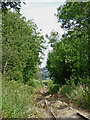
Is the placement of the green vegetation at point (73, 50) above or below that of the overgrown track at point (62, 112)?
above

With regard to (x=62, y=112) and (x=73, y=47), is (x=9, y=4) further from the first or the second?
(x=73, y=47)

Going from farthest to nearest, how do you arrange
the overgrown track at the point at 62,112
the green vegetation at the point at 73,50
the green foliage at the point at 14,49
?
the green foliage at the point at 14,49, the green vegetation at the point at 73,50, the overgrown track at the point at 62,112

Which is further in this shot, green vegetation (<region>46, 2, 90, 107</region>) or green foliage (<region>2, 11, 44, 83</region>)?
green foliage (<region>2, 11, 44, 83</region>)

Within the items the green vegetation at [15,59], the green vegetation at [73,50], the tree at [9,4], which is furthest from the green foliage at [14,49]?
the tree at [9,4]

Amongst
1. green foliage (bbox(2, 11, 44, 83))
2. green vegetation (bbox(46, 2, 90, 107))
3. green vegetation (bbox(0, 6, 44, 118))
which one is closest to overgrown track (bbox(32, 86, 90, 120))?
green vegetation (bbox(0, 6, 44, 118))

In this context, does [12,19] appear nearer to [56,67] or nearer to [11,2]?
[56,67]

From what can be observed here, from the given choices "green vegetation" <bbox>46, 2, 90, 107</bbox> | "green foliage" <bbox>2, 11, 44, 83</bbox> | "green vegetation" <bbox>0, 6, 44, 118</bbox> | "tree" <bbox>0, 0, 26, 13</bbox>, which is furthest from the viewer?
"green foliage" <bbox>2, 11, 44, 83</bbox>

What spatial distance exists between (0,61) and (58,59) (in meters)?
4.72

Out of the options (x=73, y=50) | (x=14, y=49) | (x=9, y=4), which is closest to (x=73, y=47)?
(x=73, y=50)

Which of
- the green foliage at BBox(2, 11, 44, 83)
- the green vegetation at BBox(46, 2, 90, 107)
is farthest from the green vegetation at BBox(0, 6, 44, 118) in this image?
the green vegetation at BBox(46, 2, 90, 107)

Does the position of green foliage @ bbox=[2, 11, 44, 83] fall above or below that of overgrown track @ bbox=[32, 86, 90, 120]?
above

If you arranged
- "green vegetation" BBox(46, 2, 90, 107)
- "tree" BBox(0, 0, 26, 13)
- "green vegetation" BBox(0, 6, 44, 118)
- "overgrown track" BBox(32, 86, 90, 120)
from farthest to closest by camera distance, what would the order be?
"green vegetation" BBox(46, 2, 90, 107), "green vegetation" BBox(0, 6, 44, 118), "overgrown track" BBox(32, 86, 90, 120), "tree" BBox(0, 0, 26, 13)

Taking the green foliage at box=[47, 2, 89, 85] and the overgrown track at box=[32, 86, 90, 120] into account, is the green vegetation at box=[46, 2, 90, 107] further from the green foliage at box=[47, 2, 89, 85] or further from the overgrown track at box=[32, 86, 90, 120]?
the overgrown track at box=[32, 86, 90, 120]

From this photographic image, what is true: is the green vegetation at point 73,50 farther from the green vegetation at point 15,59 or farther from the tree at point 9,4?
the tree at point 9,4
